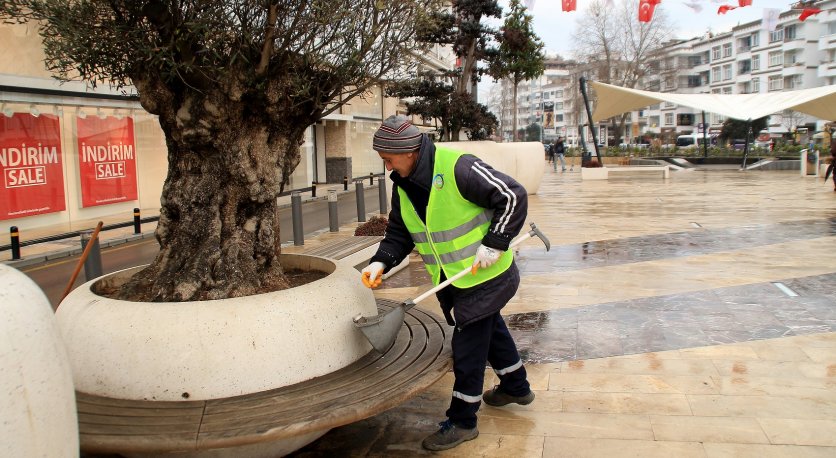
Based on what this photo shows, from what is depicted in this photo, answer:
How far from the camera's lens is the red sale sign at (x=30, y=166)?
1273 centimetres

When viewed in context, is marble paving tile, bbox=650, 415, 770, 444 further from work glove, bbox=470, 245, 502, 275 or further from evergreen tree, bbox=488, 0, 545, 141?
evergreen tree, bbox=488, 0, 545, 141

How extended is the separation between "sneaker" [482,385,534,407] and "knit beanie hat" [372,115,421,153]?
5.01 ft

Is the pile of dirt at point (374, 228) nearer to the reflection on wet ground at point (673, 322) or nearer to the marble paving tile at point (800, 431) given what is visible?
the reflection on wet ground at point (673, 322)

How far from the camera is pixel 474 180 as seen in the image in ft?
10.9

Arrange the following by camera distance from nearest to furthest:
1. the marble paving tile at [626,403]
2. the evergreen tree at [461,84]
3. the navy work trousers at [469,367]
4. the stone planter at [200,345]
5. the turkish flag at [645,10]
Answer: the stone planter at [200,345]
the navy work trousers at [469,367]
the marble paving tile at [626,403]
the evergreen tree at [461,84]
the turkish flag at [645,10]

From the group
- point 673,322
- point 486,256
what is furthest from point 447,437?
point 673,322

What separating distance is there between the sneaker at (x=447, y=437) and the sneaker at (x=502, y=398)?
46 centimetres

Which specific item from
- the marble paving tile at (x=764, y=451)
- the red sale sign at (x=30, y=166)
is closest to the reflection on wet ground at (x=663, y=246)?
the marble paving tile at (x=764, y=451)

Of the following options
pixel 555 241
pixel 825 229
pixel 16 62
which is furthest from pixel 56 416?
pixel 16 62

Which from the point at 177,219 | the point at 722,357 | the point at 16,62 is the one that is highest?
the point at 16,62

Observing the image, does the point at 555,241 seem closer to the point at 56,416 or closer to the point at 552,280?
the point at 552,280

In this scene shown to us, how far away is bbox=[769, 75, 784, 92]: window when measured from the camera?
6184 centimetres

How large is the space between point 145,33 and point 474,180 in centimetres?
199

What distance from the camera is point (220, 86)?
12.5 ft
